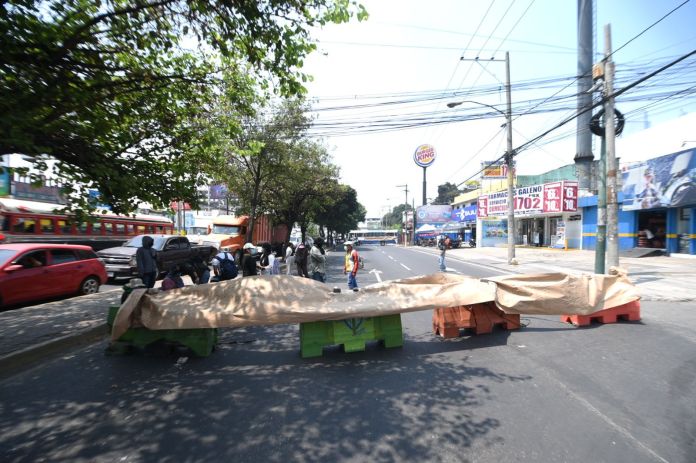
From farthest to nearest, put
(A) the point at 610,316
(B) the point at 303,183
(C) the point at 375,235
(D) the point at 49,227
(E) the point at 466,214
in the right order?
(C) the point at 375,235 → (E) the point at 466,214 → (B) the point at 303,183 → (D) the point at 49,227 → (A) the point at 610,316

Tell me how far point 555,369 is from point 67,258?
1095cm

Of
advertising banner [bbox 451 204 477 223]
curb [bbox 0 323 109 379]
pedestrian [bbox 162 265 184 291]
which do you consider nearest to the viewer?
curb [bbox 0 323 109 379]

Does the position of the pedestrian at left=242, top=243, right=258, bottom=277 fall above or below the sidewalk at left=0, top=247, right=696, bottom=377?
above

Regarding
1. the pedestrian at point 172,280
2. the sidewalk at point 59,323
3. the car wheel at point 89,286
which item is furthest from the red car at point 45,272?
the pedestrian at point 172,280

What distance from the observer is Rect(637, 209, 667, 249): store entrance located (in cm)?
2164

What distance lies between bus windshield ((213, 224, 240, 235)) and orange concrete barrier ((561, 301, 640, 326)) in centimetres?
1627

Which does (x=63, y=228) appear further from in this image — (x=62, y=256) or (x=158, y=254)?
(x=62, y=256)

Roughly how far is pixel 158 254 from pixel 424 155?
47.9 m

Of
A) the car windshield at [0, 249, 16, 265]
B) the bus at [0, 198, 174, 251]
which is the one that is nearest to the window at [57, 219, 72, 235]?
the bus at [0, 198, 174, 251]

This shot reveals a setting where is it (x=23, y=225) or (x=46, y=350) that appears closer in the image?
(x=46, y=350)

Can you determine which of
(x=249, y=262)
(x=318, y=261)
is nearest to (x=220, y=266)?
(x=249, y=262)

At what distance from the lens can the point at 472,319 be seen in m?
6.21

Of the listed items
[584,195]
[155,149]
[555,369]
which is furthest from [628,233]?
[155,149]

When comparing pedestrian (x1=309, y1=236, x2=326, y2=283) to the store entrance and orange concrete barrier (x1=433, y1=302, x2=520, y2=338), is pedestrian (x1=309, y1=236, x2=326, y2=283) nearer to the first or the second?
orange concrete barrier (x1=433, y1=302, x2=520, y2=338)
